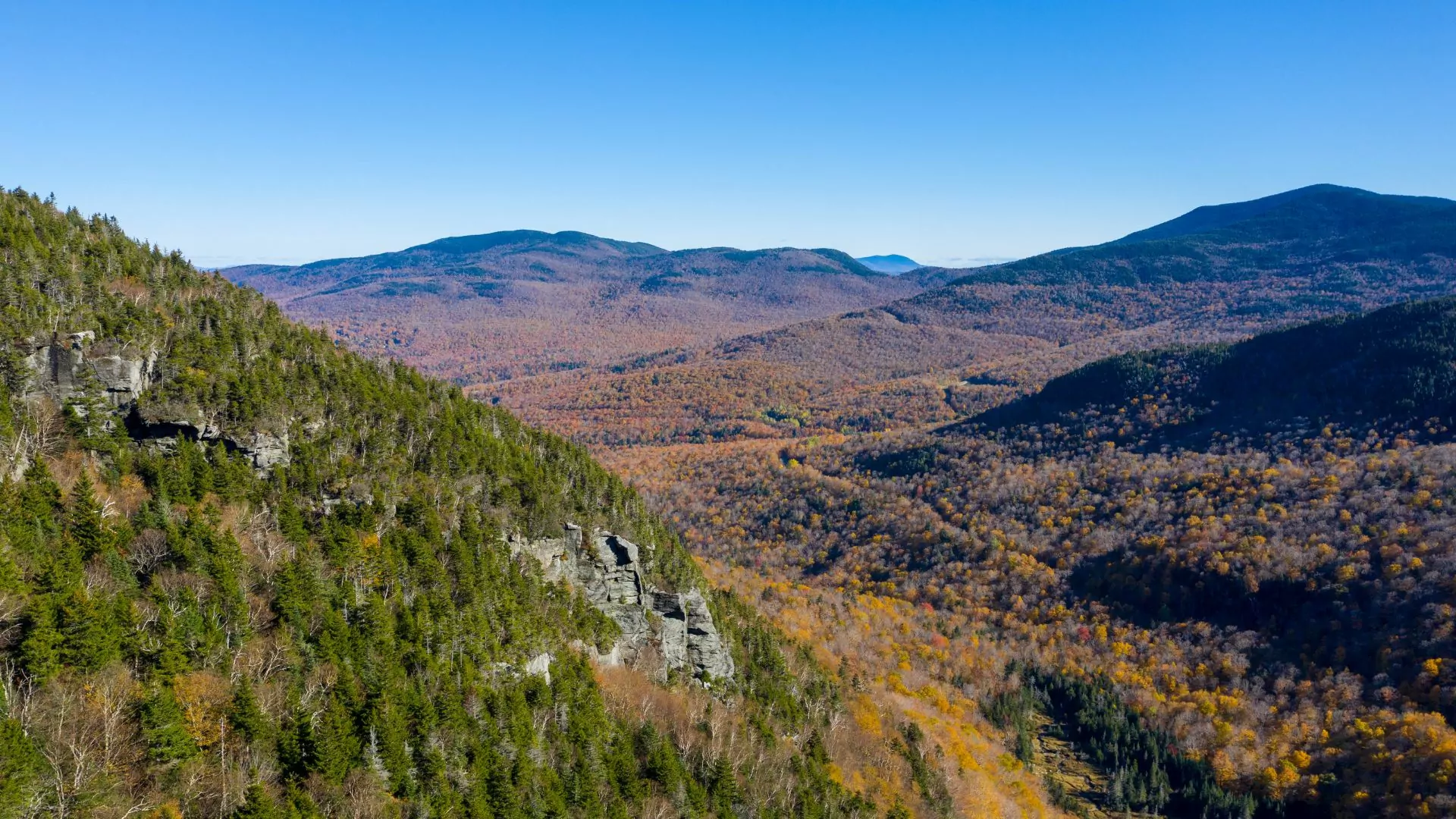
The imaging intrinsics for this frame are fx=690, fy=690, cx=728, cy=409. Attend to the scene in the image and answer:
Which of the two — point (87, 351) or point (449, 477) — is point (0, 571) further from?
point (449, 477)

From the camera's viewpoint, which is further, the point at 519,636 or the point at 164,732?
the point at 519,636

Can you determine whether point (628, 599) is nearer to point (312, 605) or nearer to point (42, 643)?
point (312, 605)

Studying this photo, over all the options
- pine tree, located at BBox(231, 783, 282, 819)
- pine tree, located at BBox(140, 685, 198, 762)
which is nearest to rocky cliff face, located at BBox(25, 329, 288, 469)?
pine tree, located at BBox(140, 685, 198, 762)

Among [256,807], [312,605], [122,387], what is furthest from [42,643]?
[122,387]

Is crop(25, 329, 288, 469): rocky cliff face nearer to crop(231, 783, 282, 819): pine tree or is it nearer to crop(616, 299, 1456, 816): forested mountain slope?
crop(231, 783, 282, 819): pine tree

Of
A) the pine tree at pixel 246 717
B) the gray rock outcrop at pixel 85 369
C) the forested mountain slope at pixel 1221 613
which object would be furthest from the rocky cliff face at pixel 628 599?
the forested mountain slope at pixel 1221 613

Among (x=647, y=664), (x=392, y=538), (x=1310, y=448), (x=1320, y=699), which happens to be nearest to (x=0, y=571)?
(x=392, y=538)
